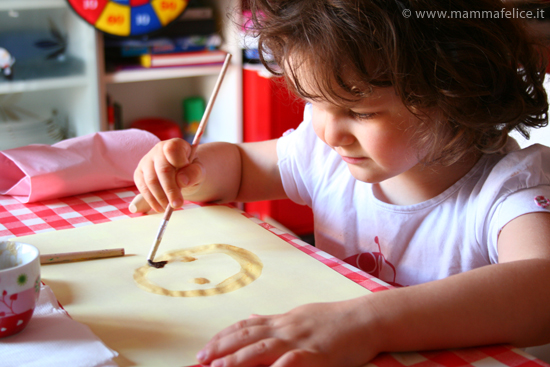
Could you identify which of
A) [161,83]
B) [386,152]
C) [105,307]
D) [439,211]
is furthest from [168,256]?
[161,83]

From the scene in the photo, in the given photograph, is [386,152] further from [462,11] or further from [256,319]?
[256,319]

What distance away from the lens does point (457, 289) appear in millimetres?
508

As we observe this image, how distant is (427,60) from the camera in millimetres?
626

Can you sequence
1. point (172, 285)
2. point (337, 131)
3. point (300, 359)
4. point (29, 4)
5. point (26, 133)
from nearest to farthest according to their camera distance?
point (300, 359) < point (172, 285) < point (337, 131) < point (29, 4) < point (26, 133)

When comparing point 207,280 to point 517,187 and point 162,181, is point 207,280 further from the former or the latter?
point 517,187

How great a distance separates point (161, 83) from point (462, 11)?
1.61 meters

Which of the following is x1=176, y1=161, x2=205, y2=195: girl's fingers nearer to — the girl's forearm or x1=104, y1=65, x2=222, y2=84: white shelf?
the girl's forearm

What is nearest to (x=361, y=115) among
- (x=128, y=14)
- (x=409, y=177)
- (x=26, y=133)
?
(x=409, y=177)

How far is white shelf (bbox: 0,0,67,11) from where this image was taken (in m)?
1.54

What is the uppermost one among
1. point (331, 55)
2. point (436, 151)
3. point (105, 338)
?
point (331, 55)

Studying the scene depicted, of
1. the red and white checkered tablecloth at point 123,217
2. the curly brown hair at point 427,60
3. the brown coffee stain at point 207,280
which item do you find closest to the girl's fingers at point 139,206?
the red and white checkered tablecloth at point 123,217

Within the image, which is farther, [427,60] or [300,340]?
[427,60]

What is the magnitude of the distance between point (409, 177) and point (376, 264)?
0.14m

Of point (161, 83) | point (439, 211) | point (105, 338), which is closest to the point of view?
point (105, 338)
